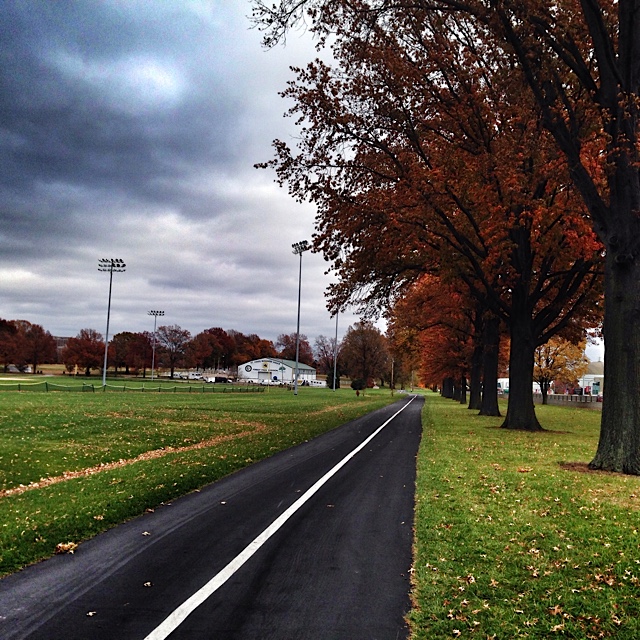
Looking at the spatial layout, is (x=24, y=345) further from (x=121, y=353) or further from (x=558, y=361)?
(x=558, y=361)

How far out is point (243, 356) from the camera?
165 m

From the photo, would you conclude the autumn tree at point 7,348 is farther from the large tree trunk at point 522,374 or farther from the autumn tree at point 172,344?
the large tree trunk at point 522,374

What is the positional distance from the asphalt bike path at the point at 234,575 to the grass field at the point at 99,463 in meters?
0.59

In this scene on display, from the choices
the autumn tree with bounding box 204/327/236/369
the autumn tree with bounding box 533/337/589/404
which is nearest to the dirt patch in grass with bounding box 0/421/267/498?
the autumn tree with bounding box 533/337/589/404

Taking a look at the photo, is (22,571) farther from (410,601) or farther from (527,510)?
(527,510)

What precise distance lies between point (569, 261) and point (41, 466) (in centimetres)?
1914

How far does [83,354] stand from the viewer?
367 ft

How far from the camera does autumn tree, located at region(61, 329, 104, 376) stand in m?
112

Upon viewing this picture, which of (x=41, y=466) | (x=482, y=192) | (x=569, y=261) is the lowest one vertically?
(x=41, y=466)

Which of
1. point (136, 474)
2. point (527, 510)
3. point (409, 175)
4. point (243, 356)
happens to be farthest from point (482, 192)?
→ point (243, 356)

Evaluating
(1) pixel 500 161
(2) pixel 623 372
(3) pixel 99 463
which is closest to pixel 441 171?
(1) pixel 500 161

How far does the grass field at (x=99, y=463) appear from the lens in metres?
7.11

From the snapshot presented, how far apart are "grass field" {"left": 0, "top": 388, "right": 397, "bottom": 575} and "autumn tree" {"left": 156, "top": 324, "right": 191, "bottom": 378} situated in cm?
10891

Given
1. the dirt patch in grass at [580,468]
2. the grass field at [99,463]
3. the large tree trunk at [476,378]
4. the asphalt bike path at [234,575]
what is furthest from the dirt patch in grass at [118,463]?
the large tree trunk at [476,378]
